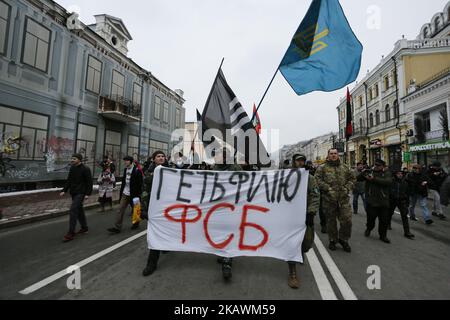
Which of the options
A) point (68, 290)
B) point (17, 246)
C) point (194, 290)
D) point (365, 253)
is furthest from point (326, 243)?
point (17, 246)

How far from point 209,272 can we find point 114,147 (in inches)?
615

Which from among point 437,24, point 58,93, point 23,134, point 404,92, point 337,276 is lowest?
point 337,276

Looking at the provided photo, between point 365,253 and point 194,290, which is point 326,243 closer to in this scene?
point 365,253

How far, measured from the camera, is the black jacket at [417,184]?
6573 mm

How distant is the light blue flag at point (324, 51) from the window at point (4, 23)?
12.6m

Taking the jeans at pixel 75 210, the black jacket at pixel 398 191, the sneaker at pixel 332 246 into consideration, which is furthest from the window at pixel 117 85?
the black jacket at pixel 398 191

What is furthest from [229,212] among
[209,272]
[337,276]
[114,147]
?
[114,147]

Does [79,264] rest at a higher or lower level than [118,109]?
lower

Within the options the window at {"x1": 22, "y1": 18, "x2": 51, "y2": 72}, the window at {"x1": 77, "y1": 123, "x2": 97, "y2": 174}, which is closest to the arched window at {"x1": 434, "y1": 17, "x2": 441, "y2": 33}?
the window at {"x1": 77, "y1": 123, "x2": 97, "y2": 174}

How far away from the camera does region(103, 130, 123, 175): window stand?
50.8ft

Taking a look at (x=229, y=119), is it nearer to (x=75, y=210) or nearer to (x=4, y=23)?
(x=75, y=210)

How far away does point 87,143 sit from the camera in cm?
1379

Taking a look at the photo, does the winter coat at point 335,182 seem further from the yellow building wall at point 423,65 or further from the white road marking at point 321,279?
the yellow building wall at point 423,65

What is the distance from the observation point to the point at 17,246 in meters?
4.20
